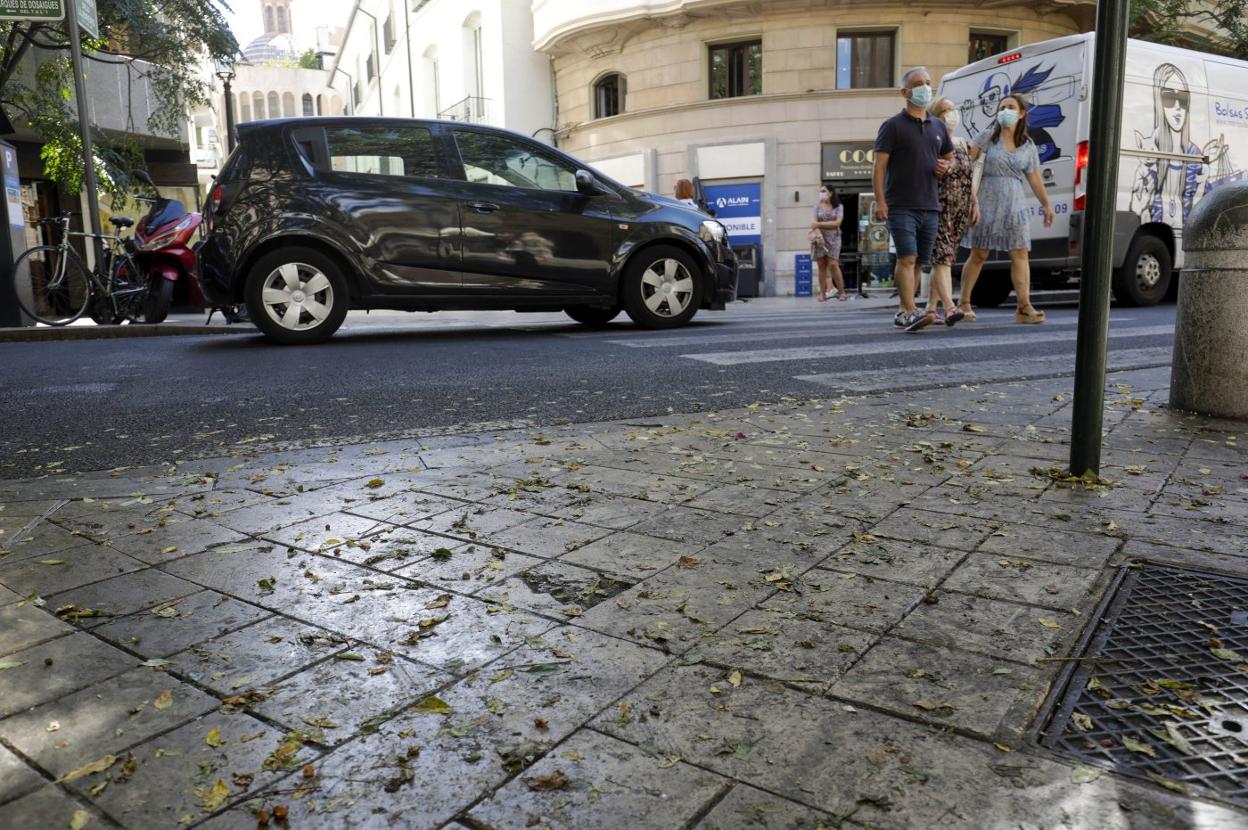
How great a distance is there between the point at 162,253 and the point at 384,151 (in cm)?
497

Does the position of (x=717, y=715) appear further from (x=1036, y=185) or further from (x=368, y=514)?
(x=1036, y=185)

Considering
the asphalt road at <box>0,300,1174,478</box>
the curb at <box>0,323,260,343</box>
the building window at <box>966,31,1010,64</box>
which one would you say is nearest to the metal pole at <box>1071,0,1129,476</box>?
the asphalt road at <box>0,300,1174,478</box>

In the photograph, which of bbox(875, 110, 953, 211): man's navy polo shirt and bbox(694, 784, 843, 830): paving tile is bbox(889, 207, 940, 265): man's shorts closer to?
bbox(875, 110, 953, 211): man's navy polo shirt

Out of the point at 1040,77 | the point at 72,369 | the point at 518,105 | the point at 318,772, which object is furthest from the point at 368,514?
the point at 518,105

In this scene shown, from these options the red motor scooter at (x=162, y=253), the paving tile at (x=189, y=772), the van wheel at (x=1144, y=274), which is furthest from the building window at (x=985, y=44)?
the paving tile at (x=189, y=772)

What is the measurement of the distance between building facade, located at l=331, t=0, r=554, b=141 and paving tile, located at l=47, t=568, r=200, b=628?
2069cm

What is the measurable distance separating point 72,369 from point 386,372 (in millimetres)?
2475

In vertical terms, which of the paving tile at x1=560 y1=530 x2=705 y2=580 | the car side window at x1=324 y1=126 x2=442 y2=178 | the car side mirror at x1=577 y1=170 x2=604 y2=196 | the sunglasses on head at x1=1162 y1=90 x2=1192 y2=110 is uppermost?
the sunglasses on head at x1=1162 y1=90 x2=1192 y2=110

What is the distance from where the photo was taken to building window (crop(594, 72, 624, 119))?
27.8m

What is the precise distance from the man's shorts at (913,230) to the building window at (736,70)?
1804 centimetres

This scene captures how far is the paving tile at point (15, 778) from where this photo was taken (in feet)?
5.01

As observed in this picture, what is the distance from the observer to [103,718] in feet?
5.80

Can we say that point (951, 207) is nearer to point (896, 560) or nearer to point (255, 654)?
point (896, 560)

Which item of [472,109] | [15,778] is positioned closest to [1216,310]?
[15,778]
